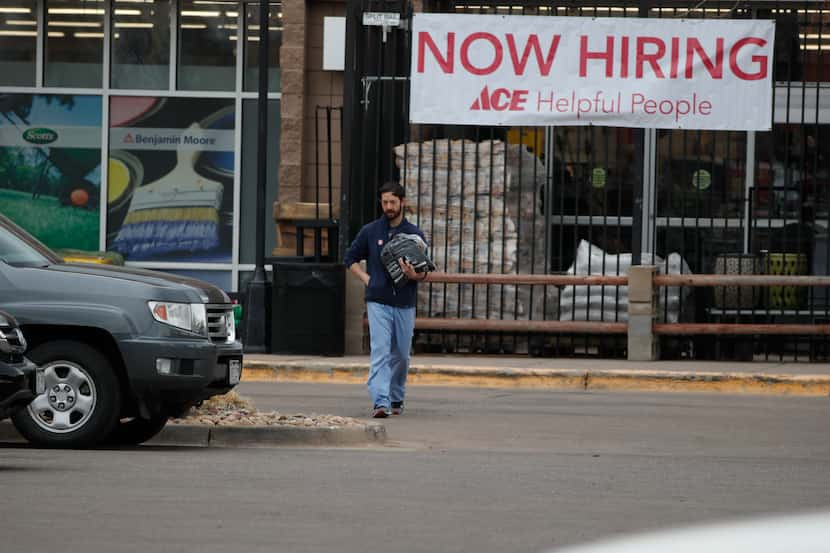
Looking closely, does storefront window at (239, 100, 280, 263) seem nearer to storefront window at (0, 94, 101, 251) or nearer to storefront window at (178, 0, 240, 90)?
storefront window at (178, 0, 240, 90)

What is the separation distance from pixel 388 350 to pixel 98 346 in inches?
122

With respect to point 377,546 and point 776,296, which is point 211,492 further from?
point 776,296

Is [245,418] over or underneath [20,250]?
underneath

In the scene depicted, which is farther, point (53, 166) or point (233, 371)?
point (53, 166)

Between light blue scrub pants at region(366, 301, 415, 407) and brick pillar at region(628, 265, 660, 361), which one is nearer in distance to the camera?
light blue scrub pants at region(366, 301, 415, 407)

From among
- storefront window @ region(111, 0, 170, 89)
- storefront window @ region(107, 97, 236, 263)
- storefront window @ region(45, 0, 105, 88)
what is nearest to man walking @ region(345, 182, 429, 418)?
storefront window @ region(107, 97, 236, 263)

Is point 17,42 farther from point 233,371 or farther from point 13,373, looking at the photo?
point 13,373

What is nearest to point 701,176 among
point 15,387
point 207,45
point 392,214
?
point 207,45

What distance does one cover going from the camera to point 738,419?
13383 mm

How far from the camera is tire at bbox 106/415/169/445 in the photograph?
10914mm

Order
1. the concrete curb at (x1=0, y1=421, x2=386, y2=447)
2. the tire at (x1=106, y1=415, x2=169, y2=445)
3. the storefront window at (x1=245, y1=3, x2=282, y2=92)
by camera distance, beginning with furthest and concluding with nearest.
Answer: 1. the storefront window at (x1=245, y1=3, x2=282, y2=92)
2. the concrete curb at (x1=0, y1=421, x2=386, y2=447)
3. the tire at (x1=106, y1=415, x2=169, y2=445)

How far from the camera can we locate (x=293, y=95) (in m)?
20.7

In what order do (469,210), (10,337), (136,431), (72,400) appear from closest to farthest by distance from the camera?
(10,337), (72,400), (136,431), (469,210)

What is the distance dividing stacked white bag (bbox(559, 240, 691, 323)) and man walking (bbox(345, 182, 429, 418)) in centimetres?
491
